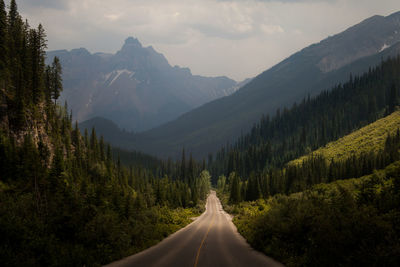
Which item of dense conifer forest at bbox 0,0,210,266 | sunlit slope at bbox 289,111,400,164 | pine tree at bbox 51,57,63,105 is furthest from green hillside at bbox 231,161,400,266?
sunlit slope at bbox 289,111,400,164

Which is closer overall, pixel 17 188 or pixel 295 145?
pixel 17 188

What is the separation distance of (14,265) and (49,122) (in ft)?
229

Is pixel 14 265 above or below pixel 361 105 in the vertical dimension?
below

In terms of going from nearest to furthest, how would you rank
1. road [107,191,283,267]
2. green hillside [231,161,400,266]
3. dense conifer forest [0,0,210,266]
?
green hillside [231,161,400,266], dense conifer forest [0,0,210,266], road [107,191,283,267]

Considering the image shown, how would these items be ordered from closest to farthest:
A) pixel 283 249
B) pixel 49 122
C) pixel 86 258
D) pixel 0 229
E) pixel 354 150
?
pixel 0 229
pixel 86 258
pixel 283 249
pixel 49 122
pixel 354 150

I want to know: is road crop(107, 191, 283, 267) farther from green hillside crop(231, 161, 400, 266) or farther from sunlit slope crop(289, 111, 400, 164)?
sunlit slope crop(289, 111, 400, 164)

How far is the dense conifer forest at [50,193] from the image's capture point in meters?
15.6

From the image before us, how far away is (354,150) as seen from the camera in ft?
384

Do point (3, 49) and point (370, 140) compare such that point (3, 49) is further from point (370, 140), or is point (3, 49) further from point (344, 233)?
point (370, 140)

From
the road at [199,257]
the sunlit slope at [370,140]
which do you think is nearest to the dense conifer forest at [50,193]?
the road at [199,257]

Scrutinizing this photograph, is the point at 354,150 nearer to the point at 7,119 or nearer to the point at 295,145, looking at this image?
the point at 295,145

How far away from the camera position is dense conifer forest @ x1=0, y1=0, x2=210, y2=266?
1561cm

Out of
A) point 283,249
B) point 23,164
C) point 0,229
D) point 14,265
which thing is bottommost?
point 283,249

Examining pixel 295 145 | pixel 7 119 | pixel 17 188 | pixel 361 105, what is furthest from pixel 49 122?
pixel 361 105
